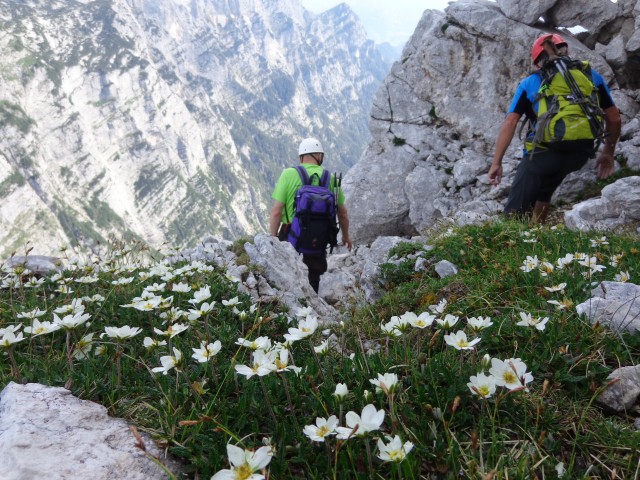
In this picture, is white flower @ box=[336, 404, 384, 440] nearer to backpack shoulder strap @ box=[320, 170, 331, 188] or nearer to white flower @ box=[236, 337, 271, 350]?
white flower @ box=[236, 337, 271, 350]

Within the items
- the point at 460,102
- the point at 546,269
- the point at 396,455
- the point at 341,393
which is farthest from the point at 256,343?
the point at 460,102

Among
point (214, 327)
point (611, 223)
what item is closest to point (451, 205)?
point (611, 223)

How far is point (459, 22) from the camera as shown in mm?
17750

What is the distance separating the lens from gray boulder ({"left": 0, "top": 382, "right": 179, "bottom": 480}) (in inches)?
70.9

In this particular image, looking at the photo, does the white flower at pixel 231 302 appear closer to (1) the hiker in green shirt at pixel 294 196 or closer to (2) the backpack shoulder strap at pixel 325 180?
(1) the hiker in green shirt at pixel 294 196

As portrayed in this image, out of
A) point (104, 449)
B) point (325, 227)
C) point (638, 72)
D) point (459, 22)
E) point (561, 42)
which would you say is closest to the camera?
point (104, 449)

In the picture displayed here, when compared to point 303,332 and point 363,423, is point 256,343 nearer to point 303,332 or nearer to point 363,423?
point 303,332

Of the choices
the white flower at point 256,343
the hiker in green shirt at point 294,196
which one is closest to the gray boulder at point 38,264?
the hiker in green shirt at point 294,196

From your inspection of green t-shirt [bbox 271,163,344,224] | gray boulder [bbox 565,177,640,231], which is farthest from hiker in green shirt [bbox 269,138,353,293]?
gray boulder [bbox 565,177,640,231]

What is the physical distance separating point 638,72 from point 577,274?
1541cm

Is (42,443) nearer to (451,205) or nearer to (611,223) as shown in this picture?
(611,223)

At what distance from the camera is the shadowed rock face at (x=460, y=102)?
48.6ft

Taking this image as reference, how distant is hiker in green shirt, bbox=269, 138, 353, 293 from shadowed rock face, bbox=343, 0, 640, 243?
757 cm

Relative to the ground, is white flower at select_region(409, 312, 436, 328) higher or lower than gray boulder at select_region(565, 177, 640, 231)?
higher
